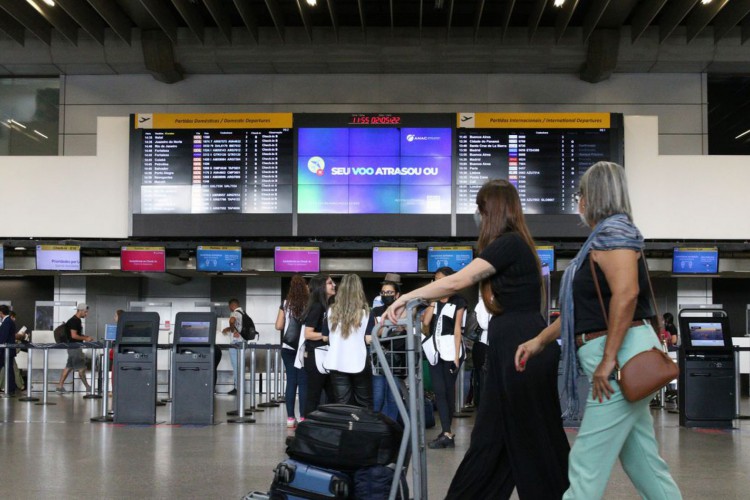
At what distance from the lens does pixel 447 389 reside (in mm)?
7805

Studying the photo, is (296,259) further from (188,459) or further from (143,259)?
(188,459)

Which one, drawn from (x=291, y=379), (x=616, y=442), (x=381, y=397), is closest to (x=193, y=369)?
(x=291, y=379)

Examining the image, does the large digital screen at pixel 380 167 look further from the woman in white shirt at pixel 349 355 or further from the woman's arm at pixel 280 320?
the woman in white shirt at pixel 349 355

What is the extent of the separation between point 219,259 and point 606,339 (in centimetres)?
1199

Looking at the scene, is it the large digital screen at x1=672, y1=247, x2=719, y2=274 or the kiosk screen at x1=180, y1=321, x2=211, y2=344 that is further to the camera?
the large digital screen at x1=672, y1=247, x2=719, y2=274

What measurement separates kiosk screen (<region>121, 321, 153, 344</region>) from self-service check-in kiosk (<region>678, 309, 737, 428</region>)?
6260 mm

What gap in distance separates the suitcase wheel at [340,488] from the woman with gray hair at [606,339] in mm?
971

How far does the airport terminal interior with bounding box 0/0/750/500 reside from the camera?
1396 centimetres

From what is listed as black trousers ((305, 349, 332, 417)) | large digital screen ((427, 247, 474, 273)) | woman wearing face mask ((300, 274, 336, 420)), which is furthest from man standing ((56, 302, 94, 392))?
black trousers ((305, 349, 332, 417))

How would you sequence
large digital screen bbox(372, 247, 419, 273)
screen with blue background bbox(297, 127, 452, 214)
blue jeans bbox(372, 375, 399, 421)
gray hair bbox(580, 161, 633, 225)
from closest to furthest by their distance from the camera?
1. gray hair bbox(580, 161, 633, 225)
2. blue jeans bbox(372, 375, 399, 421)
3. screen with blue background bbox(297, 127, 452, 214)
4. large digital screen bbox(372, 247, 419, 273)

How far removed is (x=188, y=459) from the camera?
272 inches

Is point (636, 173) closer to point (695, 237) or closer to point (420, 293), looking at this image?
point (695, 237)

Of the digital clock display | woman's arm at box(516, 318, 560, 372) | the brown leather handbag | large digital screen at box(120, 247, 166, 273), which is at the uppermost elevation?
the digital clock display

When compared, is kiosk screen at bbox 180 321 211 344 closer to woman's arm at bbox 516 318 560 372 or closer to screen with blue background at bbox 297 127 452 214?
screen with blue background at bbox 297 127 452 214
